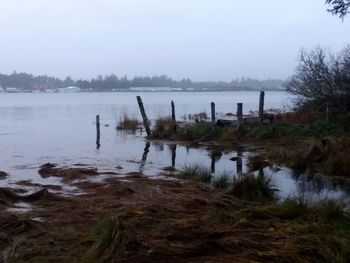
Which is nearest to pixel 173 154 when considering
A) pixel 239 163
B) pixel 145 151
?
pixel 145 151

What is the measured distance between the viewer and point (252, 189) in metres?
11.0

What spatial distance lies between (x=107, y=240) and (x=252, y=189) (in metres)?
5.07

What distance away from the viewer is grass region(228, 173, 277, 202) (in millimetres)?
10609

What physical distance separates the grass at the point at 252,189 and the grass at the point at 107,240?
4.17 meters

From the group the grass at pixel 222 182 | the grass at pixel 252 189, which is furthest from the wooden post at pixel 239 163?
the grass at pixel 252 189

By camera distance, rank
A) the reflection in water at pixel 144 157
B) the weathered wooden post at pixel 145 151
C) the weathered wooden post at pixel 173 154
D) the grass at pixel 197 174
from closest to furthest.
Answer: the grass at pixel 197 174
the reflection in water at pixel 144 157
the weathered wooden post at pixel 173 154
the weathered wooden post at pixel 145 151

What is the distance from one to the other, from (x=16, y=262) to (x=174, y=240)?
199 cm

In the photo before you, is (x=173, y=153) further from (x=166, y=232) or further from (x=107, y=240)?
(x=107, y=240)

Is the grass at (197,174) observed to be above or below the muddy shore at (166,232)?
below

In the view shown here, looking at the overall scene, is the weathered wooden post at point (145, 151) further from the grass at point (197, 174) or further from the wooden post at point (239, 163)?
the grass at point (197, 174)

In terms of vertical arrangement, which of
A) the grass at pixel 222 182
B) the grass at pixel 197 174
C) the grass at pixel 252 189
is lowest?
the grass at pixel 197 174

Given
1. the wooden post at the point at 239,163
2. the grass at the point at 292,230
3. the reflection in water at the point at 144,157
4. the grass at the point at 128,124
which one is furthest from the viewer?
the grass at the point at 128,124

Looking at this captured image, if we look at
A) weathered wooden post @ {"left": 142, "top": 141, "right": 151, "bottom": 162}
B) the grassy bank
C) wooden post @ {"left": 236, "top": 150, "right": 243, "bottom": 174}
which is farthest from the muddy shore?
weathered wooden post @ {"left": 142, "top": 141, "right": 151, "bottom": 162}

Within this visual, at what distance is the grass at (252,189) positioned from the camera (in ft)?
34.8
